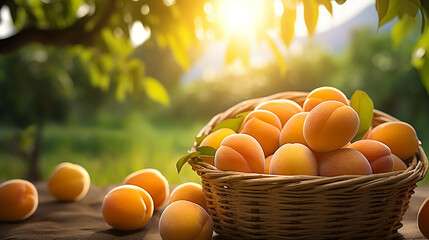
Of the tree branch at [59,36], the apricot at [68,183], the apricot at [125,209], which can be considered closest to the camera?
the apricot at [125,209]

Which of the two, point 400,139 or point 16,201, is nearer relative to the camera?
point 400,139

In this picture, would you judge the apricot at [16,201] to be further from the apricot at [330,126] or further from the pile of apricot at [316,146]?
the apricot at [330,126]

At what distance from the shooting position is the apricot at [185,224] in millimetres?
818

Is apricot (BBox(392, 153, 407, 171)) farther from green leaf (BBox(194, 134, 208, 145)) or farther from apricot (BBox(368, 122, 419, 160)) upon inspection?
green leaf (BBox(194, 134, 208, 145))

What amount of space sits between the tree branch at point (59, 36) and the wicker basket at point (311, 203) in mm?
815

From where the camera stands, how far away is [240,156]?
823 mm

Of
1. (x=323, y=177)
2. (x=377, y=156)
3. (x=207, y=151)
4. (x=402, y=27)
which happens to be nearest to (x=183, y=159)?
(x=207, y=151)

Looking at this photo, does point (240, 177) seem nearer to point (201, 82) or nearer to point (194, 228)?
point (194, 228)

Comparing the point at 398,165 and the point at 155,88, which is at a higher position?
the point at 155,88

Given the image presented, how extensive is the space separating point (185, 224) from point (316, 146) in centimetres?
31

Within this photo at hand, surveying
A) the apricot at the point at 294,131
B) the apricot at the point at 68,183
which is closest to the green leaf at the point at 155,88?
the apricot at the point at 68,183

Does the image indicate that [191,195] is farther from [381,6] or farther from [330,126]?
[381,6]

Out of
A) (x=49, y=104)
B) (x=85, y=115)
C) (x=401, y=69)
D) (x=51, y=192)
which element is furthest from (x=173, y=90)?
(x=51, y=192)

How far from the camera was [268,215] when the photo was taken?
31.0 inches
